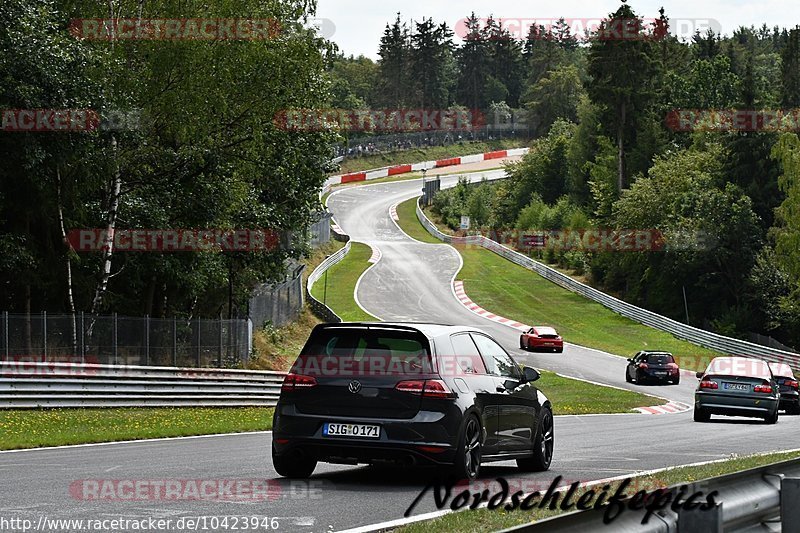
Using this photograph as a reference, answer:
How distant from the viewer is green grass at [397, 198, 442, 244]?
10318cm

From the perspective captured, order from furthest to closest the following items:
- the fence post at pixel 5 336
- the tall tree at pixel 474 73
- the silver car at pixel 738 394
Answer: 1. the tall tree at pixel 474 73
2. the fence post at pixel 5 336
3. the silver car at pixel 738 394

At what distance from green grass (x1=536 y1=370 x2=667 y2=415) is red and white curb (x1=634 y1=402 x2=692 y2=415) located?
0.37 metres

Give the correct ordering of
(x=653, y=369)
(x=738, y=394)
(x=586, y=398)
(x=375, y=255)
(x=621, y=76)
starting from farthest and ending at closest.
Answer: (x=621, y=76) → (x=375, y=255) → (x=653, y=369) → (x=586, y=398) → (x=738, y=394)

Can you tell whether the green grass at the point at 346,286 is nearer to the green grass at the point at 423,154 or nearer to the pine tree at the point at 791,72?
the pine tree at the point at 791,72

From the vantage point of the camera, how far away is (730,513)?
6.49 meters

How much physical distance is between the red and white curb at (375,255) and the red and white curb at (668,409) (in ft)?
155

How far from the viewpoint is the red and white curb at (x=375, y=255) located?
85.1 m

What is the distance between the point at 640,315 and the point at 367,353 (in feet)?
198

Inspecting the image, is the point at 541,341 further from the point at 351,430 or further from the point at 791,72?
the point at 791,72

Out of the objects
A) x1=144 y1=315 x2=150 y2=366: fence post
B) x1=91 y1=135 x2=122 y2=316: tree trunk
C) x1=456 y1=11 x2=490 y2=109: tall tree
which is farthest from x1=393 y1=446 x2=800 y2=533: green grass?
x1=456 y1=11 x2=490 y2=109: tall tree

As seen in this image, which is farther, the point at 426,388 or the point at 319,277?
the point at 319,277

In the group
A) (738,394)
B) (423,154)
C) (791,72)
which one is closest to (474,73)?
(423,154)

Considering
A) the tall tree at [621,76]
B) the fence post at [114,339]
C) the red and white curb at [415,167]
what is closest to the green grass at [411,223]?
the red and white curb at [415,167]

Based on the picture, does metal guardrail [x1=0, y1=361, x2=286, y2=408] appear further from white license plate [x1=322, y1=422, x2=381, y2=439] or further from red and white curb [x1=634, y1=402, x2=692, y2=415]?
white license plate [x1=322, y1=422, x2=381, y2=439]
